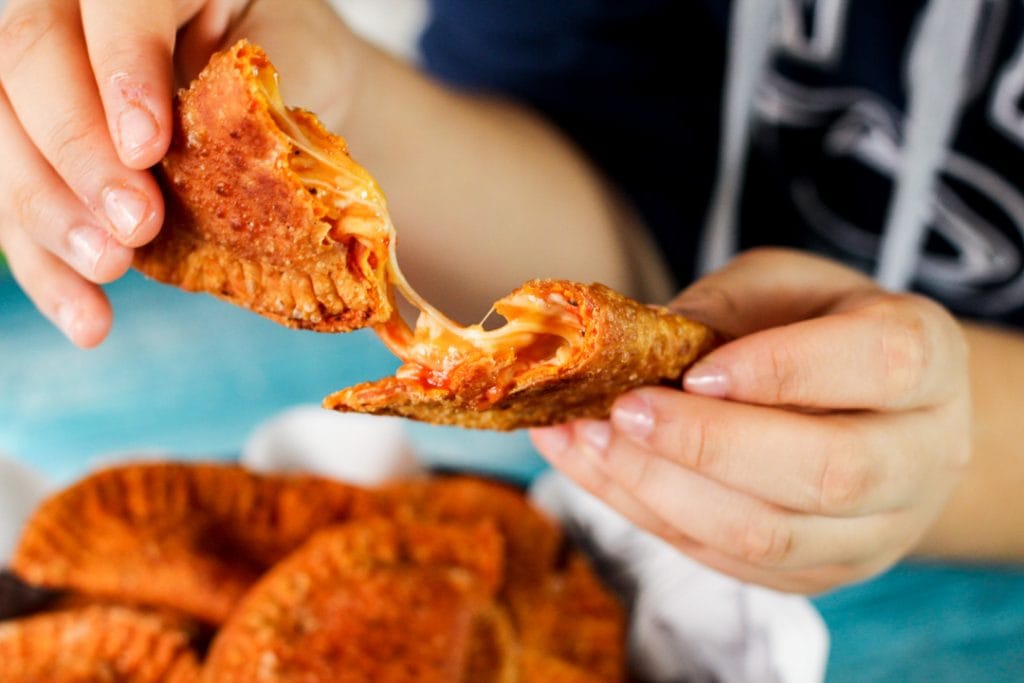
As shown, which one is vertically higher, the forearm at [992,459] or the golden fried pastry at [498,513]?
the forearm at [992,459]

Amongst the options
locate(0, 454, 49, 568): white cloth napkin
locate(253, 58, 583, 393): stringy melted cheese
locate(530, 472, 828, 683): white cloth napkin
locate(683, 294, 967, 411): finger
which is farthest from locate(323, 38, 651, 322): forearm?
locate(0, 454, 49, 568): white cloth napkin

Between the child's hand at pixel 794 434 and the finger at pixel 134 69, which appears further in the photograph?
the child's hand at pixel 794 434

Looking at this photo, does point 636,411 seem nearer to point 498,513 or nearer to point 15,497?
point 498,513

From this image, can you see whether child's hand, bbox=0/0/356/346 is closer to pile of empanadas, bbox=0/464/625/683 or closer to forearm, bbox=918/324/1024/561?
pile of empanadas, bbox=0/464/625/683

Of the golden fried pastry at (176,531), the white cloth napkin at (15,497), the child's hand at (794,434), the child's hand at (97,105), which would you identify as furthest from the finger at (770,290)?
the white cloth napkin at (15,497)

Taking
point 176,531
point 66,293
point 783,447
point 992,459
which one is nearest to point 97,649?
point 176,531

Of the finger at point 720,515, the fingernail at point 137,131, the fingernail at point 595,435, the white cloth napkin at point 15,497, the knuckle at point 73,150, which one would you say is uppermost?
the fingernail at point 137,131

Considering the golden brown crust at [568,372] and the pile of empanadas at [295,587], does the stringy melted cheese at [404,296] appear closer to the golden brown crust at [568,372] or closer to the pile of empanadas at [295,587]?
the golden brown crust at [568,372]
